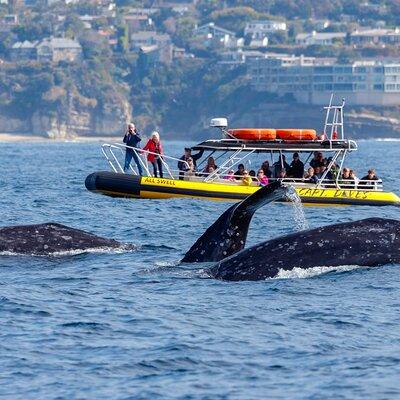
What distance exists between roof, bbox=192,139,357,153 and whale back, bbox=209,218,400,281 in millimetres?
22413

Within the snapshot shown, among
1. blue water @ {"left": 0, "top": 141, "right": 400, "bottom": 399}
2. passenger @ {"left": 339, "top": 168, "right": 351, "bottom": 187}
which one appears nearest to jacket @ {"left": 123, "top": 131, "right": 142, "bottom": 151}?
passenger @ {"left": 339, "top": 168, "right": 351, "bottom": 187}

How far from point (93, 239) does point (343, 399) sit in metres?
9.74

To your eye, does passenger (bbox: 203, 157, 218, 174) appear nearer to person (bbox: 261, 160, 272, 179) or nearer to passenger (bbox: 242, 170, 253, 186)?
passenger (bbox: 242, 170, 253, 186)

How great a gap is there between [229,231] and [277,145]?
22540 millimetres

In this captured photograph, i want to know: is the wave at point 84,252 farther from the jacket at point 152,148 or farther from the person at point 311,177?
the jacket at point 152,148

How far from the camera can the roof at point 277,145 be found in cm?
4294

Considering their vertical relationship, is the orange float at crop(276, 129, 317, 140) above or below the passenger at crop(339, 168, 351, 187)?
above

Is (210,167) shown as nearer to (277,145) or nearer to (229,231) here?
(277,145)

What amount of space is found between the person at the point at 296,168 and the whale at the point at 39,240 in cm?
1940

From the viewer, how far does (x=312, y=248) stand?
20.1 meters

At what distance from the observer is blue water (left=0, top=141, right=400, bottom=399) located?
1591 cm

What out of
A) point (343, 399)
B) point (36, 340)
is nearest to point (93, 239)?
point (36, 340)

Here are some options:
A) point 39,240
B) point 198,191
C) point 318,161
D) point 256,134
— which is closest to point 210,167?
point 198,191

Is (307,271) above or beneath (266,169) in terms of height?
above
